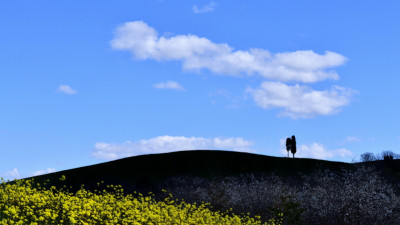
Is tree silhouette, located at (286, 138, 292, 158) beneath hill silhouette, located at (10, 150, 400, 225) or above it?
above

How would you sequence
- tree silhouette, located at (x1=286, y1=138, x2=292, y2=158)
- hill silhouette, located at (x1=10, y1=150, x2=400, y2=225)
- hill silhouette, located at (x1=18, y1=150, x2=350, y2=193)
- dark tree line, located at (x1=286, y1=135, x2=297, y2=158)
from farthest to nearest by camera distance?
1. tree silhouette, located at (x1=286, y1=138, x2=292, y2=158)
2. dark tree line, located at (x1=286, y1=135, x2=297, y2=158)
3. hill silhouette, located at (x1=18, y1=150, x2=350, y2=193)
4. hill silhouette, located at (x1=10, y1=150, x2=400, y2=225)

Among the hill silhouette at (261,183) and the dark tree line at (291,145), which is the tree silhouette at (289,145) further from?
the hill silhouette at (261,183)

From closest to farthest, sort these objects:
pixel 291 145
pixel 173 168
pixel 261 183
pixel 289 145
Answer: pixel 261 183 → pixel 173 168 → pixel 291 145 → pixel 289 145

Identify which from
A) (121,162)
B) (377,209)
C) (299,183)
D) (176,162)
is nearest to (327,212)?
(377,209)

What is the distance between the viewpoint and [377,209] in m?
24.5

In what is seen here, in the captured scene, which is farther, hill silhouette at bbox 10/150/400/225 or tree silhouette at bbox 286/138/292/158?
tree silhouette at bbox 286/138/292/158

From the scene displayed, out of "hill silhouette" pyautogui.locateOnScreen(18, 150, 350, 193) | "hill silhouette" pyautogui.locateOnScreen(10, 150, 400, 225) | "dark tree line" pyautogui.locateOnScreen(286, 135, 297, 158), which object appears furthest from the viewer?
"dark tree line" pyautogui.locateOnScreen(286, 135, 297, 158)

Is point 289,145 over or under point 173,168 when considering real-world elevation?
over

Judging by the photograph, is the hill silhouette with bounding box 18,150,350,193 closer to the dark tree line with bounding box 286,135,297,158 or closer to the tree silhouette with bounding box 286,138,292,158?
the dark tree line with bounding box 286,135,297,158

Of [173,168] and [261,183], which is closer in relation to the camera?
[261,183]

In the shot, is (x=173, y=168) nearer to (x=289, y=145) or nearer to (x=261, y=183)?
(x=261, y=183)

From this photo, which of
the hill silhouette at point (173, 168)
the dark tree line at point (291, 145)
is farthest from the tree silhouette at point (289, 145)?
the hill silhouette at point (173, 168)

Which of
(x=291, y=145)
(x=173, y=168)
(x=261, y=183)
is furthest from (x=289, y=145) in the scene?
(x=261, y=183)

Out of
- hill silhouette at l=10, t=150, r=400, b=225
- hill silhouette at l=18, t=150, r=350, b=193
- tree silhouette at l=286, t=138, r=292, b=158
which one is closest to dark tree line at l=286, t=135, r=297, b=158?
tree silhouette at l=286, t=138, r=292, b=158
